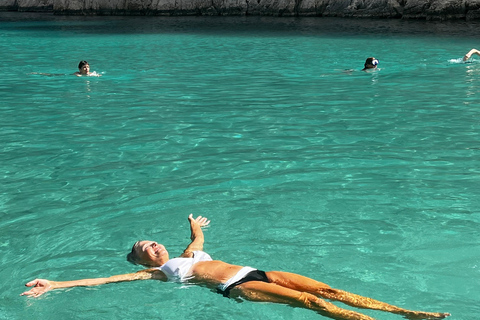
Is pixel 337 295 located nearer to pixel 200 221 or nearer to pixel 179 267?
pixel 179 267

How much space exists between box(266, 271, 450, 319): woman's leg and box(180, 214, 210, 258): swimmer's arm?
84 centimetres

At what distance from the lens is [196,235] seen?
5.12 m

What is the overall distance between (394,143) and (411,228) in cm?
283

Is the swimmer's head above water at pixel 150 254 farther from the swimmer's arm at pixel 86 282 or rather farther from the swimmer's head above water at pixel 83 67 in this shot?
the swimmer's head above water at pixel 83 67

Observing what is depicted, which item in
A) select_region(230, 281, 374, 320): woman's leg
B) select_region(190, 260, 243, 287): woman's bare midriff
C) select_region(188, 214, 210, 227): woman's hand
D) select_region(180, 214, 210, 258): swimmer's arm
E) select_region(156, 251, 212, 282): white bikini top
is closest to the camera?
select_region(230, 281, 374, 320): woman's leg

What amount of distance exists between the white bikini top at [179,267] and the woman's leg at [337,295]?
64 centimetres

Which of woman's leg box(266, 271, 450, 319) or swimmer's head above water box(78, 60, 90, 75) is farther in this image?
swimmer's head above water box(78, 60, 90, 75)

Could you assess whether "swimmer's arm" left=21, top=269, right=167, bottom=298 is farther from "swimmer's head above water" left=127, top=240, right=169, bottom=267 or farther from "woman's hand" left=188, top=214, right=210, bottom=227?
"woman's hand" left=188, top=214, right=210, bottom=227

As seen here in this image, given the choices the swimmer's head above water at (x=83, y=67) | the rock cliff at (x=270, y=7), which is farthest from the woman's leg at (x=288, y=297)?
the rock cliff at (x=270, y=7)

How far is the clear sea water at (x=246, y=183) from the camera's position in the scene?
15.1 ft

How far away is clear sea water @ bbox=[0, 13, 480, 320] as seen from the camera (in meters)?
4.62

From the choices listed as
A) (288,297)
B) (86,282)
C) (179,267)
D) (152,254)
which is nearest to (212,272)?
(179,267)

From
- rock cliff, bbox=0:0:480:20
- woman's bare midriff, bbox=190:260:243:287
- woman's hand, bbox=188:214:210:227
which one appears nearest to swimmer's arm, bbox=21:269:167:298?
woman's bare midriff, bbox=190:260:243:287

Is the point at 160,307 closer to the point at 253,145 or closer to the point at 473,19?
the point at 253,145
